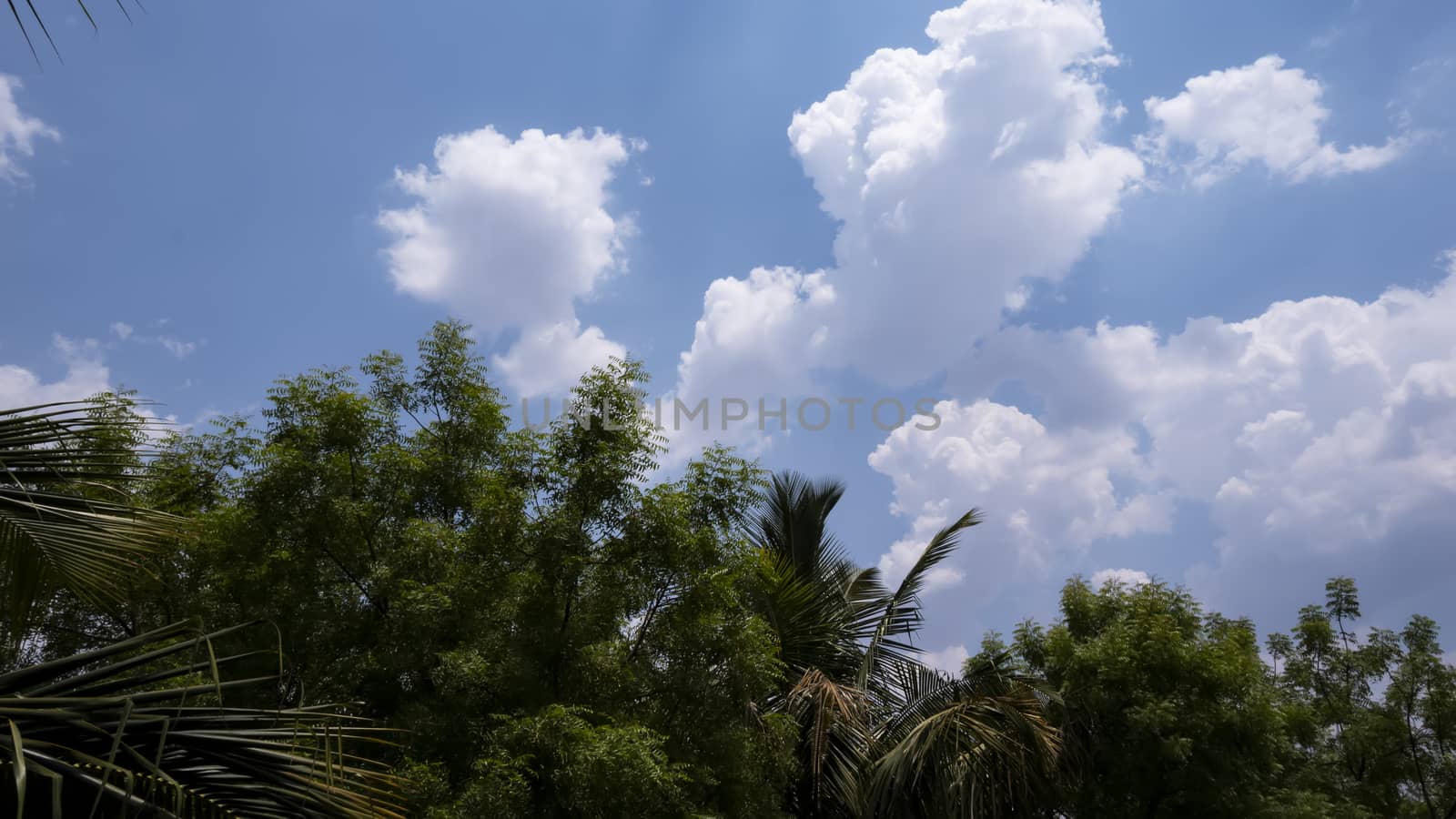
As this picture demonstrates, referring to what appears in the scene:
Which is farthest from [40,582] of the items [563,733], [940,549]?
[940,549]

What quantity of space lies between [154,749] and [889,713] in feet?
33.4

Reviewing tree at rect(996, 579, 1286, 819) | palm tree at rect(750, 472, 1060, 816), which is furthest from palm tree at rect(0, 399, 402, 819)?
tree at rect(996, 579, 1286, 819)

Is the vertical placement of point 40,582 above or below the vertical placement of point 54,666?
above

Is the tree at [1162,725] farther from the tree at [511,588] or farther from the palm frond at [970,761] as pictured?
the tree at [511,588]

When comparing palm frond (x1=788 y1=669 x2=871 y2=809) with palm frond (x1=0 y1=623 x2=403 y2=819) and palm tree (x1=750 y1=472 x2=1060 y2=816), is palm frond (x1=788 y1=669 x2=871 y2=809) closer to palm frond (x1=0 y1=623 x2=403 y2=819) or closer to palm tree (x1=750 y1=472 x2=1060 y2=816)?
palm tree (x1=750 y1=472 x2=1060 y2=816)

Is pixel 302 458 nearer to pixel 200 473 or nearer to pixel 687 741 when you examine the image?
pixel 200 473

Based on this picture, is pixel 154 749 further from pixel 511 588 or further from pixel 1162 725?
pixel 1162 725

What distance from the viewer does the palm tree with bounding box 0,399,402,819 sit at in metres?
2.85

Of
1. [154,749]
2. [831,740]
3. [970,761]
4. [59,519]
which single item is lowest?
[970,761]

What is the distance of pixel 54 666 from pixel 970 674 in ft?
35.0

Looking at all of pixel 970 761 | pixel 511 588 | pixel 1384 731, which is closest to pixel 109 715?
pixel 511 588

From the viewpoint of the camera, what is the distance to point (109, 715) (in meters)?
2.96

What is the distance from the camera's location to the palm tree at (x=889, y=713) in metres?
10.5

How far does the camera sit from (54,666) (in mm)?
3016
